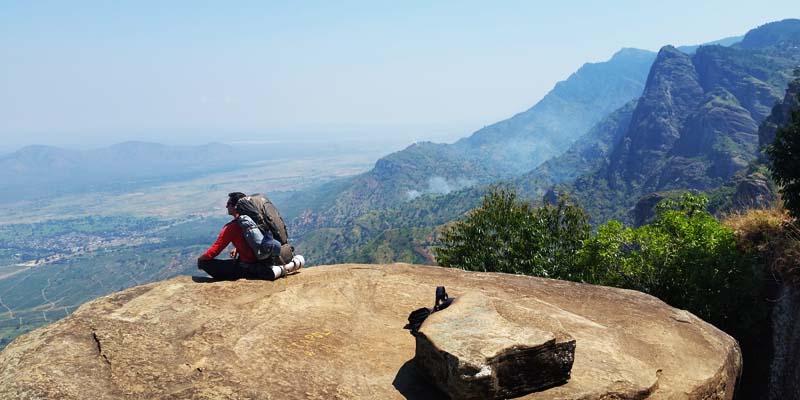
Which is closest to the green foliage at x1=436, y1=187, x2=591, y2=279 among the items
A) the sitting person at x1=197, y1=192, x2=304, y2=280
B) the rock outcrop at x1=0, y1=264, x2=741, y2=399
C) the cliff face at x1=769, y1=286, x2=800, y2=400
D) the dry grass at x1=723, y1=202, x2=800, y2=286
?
the dry grass at x1=723, y1=202, x2=800, y2=286

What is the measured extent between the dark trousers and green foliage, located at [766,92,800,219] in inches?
716

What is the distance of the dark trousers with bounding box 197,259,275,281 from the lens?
43.3ft

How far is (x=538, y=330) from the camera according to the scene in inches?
356

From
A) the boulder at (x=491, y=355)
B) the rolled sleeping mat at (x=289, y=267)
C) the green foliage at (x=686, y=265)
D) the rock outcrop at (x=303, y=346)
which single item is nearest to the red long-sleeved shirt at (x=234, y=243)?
the rolled sleeping mat at (x=289, y=267)

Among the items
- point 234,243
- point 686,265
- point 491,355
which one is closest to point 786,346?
point 686,265

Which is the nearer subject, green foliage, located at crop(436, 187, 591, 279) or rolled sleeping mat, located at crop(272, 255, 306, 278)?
rolled sleeping mat, located at crop(272, 255, 306, 278)

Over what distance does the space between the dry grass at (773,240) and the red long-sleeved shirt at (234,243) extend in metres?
17.8

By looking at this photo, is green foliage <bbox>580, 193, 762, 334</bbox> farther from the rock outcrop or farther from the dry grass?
the rock outcrop

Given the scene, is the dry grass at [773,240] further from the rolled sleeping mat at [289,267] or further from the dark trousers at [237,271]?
the dark trousers at [237,271]

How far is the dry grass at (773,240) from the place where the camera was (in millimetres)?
16672

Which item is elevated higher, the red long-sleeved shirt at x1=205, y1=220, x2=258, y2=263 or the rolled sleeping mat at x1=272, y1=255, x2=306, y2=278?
the red long-sleeved shirt at x1=205, y1=220, x2=258, y2=263

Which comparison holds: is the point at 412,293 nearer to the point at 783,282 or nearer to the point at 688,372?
the point at 688,372

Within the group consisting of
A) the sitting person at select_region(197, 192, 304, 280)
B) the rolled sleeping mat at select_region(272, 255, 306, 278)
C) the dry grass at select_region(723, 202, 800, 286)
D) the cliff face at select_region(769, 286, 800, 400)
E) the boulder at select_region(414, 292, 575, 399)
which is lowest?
the cliff face at select_region(769, 286, 800, 400)

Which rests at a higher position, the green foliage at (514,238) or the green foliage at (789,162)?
the green foliage at (789,162)
